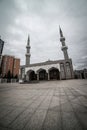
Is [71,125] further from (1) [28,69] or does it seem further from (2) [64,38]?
(2) [64,38]

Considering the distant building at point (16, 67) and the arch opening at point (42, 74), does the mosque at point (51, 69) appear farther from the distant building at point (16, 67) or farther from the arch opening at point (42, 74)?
the distant building at point (16, 67)

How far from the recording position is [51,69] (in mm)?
34188

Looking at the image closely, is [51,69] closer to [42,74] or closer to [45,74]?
[45,74]

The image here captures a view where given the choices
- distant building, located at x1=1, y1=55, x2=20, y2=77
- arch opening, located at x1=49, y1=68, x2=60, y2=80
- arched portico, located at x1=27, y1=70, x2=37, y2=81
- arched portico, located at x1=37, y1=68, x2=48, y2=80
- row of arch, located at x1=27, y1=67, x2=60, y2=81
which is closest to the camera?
row of arch, located at x1=27, y1=67, x2=60, y2=81

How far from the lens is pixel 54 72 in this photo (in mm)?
35812

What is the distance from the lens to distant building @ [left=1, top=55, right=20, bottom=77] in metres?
54.5

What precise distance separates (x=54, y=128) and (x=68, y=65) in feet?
103

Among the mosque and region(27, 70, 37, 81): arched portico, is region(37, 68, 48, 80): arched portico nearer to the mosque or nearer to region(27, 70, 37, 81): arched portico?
the mosque

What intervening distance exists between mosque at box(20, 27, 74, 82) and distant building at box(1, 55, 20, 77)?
19358 mm

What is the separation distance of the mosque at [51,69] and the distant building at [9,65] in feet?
63.5

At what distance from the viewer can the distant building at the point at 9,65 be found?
2146 inches

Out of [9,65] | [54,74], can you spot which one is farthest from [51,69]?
[9,65]

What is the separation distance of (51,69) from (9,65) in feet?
131

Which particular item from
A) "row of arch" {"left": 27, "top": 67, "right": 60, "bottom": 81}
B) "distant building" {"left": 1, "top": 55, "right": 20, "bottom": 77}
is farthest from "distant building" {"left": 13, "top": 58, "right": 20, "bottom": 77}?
"row of arch" {"left": 27, "top": 67, "right": 60, "bottom": 81}
